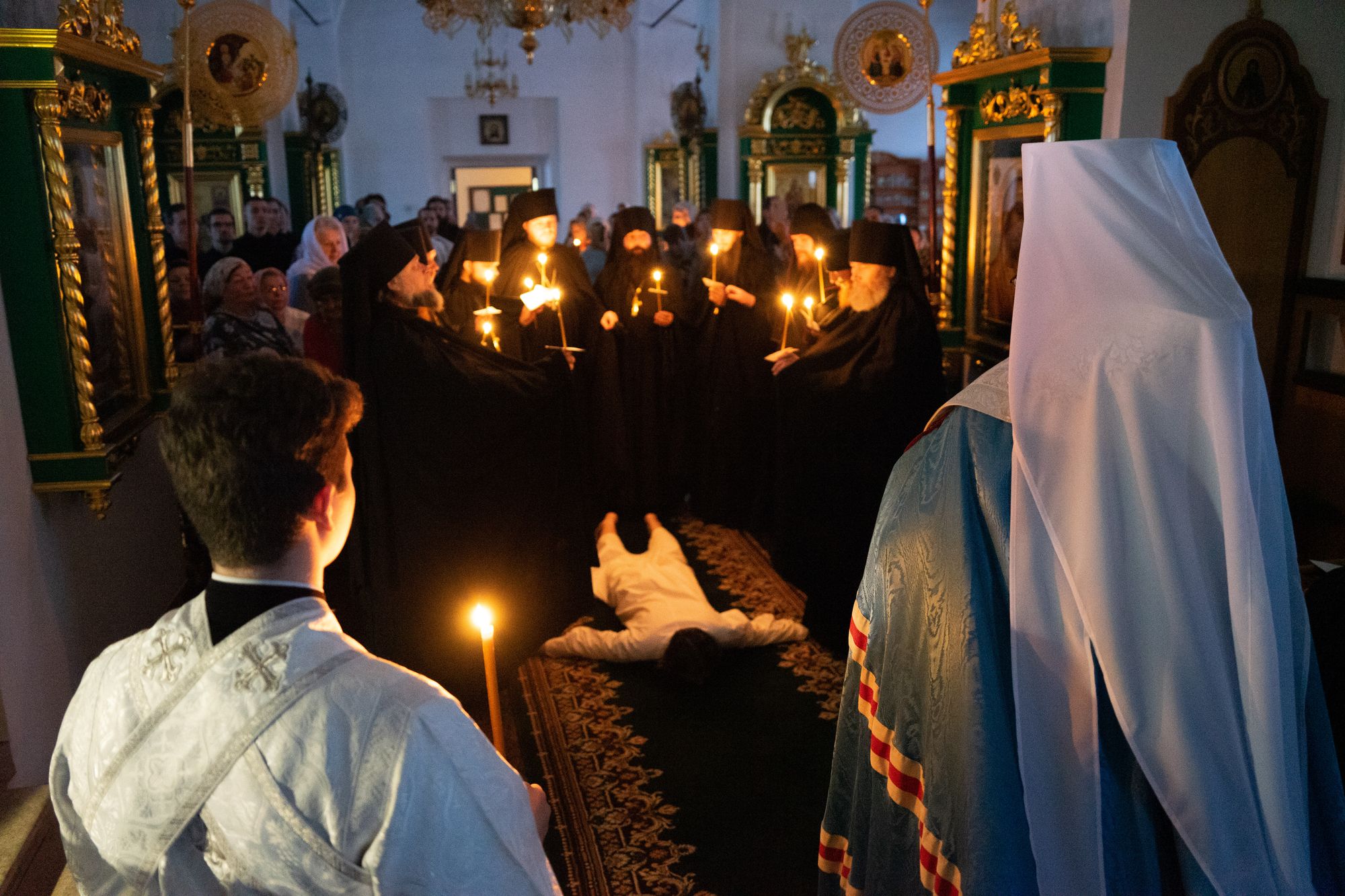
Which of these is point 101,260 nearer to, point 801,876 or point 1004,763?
point 801,876

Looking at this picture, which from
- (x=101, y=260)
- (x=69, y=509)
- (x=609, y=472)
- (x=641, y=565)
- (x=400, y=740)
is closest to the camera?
(x=400, y=740)

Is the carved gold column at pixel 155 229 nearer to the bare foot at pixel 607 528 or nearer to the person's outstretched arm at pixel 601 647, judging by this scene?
the person's outstretched arm at pixel 601 647

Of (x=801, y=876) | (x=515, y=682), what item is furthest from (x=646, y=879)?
(x=515, y=682)

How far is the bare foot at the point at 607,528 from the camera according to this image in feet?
18.0

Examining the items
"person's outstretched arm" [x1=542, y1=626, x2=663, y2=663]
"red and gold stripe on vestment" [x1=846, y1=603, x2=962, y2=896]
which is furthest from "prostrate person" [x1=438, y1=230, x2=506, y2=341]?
"red and gold stripe on vestment" [x1=846, y1=603, x2=962, y2=896]

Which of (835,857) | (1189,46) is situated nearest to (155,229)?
(835,857)

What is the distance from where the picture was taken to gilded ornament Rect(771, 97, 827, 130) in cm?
1063

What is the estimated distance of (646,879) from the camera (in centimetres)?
322

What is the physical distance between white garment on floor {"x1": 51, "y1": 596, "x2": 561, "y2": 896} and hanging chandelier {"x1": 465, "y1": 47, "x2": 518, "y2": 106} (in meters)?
15.5

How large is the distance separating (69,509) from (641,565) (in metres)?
2.33

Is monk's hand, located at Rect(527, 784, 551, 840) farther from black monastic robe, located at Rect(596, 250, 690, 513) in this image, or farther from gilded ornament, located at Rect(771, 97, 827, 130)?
gilded ornament, located at Rect(771, 97, 827, 130)

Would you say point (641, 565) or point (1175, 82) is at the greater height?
point (1175, 82)

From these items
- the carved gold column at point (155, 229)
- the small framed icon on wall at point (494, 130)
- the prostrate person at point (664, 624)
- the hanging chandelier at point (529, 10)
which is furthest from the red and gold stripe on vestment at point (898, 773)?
the small framed icon on wall at point (494, 130)

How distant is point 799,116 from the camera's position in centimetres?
1067
